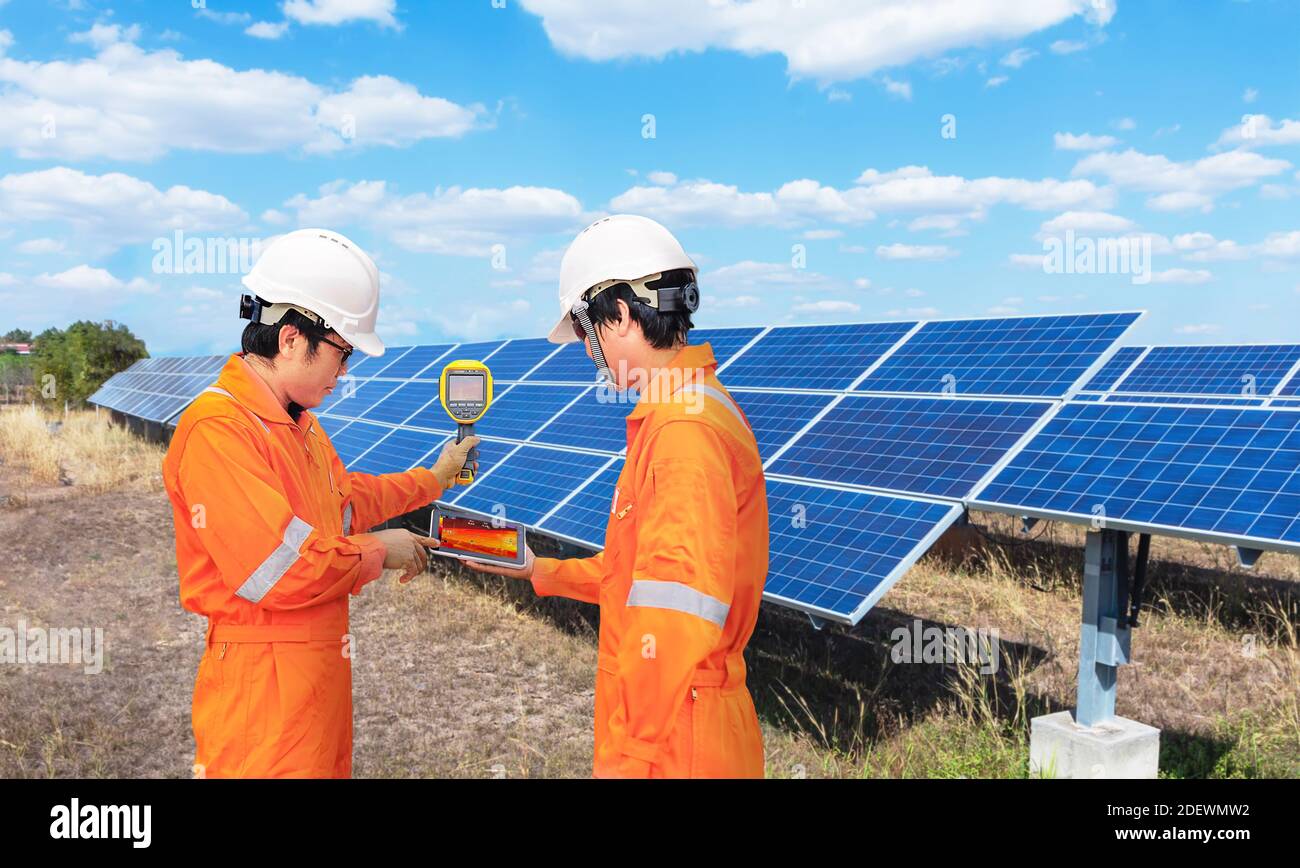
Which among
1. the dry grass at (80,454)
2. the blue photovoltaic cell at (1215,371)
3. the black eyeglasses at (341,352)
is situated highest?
the blue photovoltaic cell at (1215,371)

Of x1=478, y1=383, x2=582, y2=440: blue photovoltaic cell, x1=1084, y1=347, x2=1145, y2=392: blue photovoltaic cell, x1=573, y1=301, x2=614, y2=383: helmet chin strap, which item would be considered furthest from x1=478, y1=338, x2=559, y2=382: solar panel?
x1=573, y1=301, x2=614, y2=383: helmet chin strap

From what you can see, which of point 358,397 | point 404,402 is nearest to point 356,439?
point 404,402

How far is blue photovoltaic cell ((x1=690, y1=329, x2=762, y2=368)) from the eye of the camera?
1194cm

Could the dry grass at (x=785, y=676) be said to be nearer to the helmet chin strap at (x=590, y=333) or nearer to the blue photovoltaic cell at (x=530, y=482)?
the blue photovoltaic cell at (x=530, y=482)

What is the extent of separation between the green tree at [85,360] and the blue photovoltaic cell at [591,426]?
34.0m

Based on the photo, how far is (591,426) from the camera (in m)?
10.7

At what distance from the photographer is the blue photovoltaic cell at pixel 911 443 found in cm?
704

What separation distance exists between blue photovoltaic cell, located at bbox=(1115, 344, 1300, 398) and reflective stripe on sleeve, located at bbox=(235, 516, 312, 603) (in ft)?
48.7

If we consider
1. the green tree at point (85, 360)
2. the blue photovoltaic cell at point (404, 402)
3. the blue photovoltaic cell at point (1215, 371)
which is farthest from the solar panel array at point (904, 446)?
the green tree at point (85, 360)

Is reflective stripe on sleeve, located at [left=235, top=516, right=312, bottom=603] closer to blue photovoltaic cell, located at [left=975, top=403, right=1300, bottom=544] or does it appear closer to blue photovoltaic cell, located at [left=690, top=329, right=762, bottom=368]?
blue photovoltaic cell, located at [left=975, top=403, right=1300, bottom=544]

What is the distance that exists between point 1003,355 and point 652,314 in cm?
662

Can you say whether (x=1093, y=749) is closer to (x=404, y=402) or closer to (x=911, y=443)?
(x=911, y=443)

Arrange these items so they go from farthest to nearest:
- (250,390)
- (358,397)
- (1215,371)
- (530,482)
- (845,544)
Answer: (358,397) → (1215,371) → (530,482) → (845,544) → (250,390)

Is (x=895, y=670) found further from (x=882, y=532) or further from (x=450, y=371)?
(x=450, y=371)
